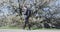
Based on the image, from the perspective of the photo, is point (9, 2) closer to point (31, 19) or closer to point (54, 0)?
point (31, 19)

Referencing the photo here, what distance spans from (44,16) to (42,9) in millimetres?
93

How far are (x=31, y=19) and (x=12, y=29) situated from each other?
271mm

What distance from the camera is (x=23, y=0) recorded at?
69.1 inches

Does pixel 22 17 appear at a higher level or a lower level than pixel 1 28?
higher

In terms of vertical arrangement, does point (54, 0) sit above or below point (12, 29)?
above

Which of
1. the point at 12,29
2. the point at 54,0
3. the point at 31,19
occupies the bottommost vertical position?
the point at 12,29

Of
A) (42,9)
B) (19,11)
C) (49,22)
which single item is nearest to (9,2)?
(19,11)

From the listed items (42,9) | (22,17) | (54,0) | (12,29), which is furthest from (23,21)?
(54,0)

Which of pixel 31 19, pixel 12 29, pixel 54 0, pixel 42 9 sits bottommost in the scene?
pixel 12 29

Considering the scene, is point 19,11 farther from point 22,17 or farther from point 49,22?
point 49,22

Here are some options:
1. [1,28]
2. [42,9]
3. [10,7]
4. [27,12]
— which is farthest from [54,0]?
[1,28]

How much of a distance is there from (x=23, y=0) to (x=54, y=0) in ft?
1.29

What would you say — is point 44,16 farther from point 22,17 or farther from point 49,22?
point 22,17

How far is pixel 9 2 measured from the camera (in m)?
1.77
